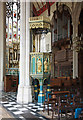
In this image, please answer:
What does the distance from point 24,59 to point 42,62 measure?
82cm

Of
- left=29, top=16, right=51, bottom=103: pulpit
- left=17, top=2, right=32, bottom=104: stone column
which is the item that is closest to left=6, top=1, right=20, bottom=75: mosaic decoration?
left=17, top=2, right=32, bottom=104: stone column

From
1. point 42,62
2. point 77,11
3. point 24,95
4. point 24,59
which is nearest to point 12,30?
point 77,11

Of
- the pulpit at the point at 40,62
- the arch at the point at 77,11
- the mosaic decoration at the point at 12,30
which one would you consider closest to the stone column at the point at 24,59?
the pulpit at the point at 40,62

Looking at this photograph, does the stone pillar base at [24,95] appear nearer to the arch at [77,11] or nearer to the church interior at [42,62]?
the church interior at [42,62]

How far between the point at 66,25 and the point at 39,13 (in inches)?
272

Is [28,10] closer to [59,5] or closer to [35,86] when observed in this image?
[35,86]

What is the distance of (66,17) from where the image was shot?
49.3ft

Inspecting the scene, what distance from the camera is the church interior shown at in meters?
5.41

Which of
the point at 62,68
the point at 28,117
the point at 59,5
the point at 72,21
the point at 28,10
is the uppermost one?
the point at 59,5

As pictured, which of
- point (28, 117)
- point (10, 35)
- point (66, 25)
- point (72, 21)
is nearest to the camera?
point (28, 117)

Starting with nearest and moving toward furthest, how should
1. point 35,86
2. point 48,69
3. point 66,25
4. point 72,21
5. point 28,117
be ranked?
point 28,117
point 48,69
point 35,86
point 72,21
point 66,25

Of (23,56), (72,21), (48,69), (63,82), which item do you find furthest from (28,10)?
(72,21)

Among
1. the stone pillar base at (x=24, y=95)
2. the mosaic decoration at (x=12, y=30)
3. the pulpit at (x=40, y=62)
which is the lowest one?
the stone pillar base at (x=24, y=95)

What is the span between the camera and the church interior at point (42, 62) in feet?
17.8
